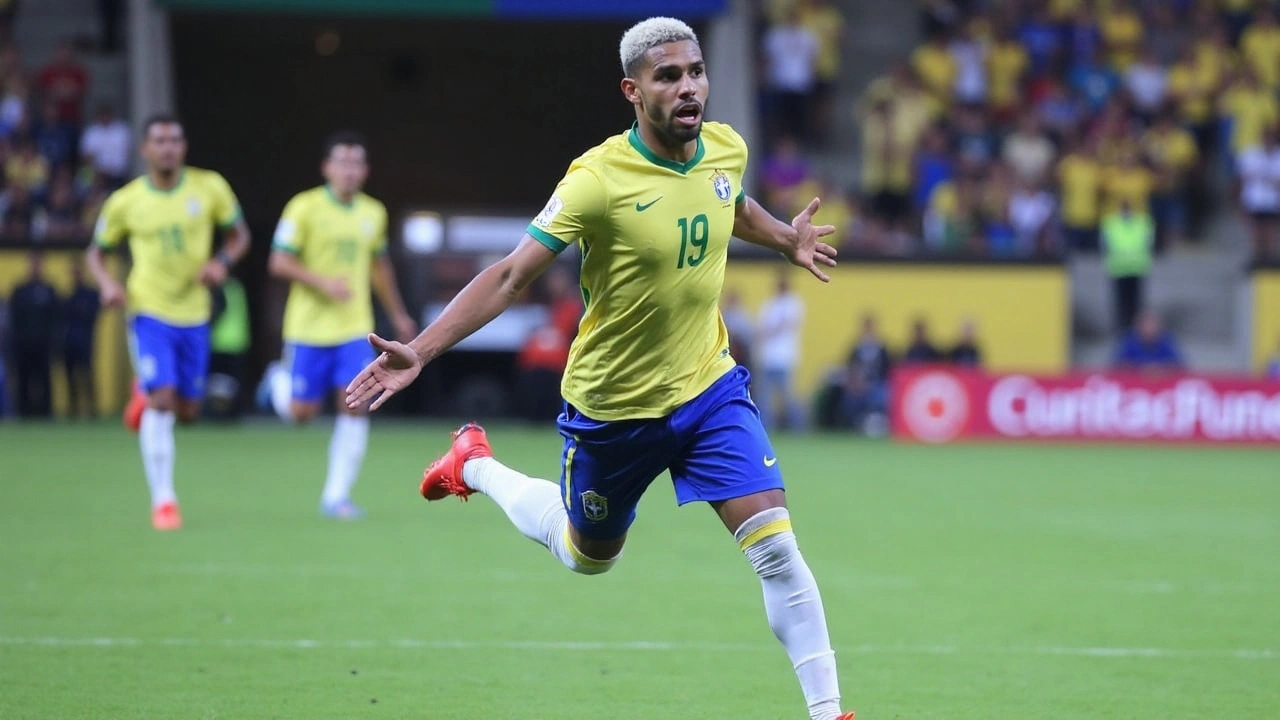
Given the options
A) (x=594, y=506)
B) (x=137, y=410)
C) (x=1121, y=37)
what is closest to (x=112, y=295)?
(x=137, y=410)

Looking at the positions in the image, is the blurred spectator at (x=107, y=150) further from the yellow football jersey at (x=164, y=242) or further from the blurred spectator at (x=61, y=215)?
the yellow football jersey at (x=164, y=242)

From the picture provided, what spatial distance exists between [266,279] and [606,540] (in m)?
24.5

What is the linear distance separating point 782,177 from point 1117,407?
642cm

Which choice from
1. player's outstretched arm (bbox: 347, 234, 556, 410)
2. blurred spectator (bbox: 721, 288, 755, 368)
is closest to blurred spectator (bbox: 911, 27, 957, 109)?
blurred spectator (bbox: 721, 288, 755, 368)

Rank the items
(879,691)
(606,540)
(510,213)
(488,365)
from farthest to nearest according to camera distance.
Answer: (510,213), (488,365), (879,691), (606,540)

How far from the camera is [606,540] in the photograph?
267 inches

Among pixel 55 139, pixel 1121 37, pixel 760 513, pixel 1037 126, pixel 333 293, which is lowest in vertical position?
pixel 760 513

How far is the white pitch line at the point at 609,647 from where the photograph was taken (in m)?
8.16

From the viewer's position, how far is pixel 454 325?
5.86 m

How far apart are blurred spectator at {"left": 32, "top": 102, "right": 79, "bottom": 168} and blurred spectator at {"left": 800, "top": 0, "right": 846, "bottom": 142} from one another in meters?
11.8

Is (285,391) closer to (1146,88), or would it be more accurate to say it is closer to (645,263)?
(645,263)

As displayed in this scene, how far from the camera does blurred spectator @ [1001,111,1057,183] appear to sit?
27156 millimetres

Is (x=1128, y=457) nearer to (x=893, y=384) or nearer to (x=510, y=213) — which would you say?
(x=893, y=384)

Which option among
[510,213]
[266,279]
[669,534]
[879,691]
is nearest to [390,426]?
[510,213]
